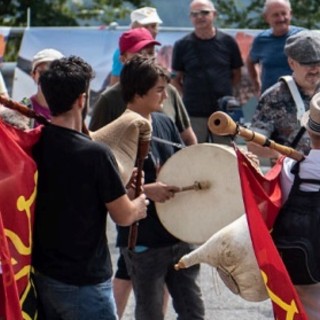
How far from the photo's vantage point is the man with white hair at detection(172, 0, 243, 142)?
333 inches

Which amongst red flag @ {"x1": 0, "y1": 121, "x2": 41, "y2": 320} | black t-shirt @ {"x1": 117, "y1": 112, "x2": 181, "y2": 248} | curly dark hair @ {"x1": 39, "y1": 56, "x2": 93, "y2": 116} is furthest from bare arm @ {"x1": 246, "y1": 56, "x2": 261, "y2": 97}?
red flag @ {"x1": 0, "y1": 121, "x2": 41, "y2": 320}

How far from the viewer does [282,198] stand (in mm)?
4301

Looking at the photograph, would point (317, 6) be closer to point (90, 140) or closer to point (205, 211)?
point (205, 211)

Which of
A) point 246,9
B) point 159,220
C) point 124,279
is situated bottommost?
point 246,9

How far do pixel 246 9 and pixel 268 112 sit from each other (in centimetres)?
971

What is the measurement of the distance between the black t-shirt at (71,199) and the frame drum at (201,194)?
42.0 inches

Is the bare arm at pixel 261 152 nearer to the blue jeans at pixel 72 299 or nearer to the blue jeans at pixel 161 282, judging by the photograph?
the blue jeans at pixel 161 282

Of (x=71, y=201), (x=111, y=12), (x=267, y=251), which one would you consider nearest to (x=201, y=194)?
(x=267, y=251)

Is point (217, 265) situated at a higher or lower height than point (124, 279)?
higher

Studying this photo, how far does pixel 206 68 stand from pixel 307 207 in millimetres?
4352

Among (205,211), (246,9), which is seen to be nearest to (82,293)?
(205,211)

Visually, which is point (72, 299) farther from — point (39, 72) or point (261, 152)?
point (39, 72)

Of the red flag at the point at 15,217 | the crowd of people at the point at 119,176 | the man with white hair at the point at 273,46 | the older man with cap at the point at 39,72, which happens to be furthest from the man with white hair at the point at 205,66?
the red flag at the point at 15,217

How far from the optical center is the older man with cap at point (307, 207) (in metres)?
4.19
